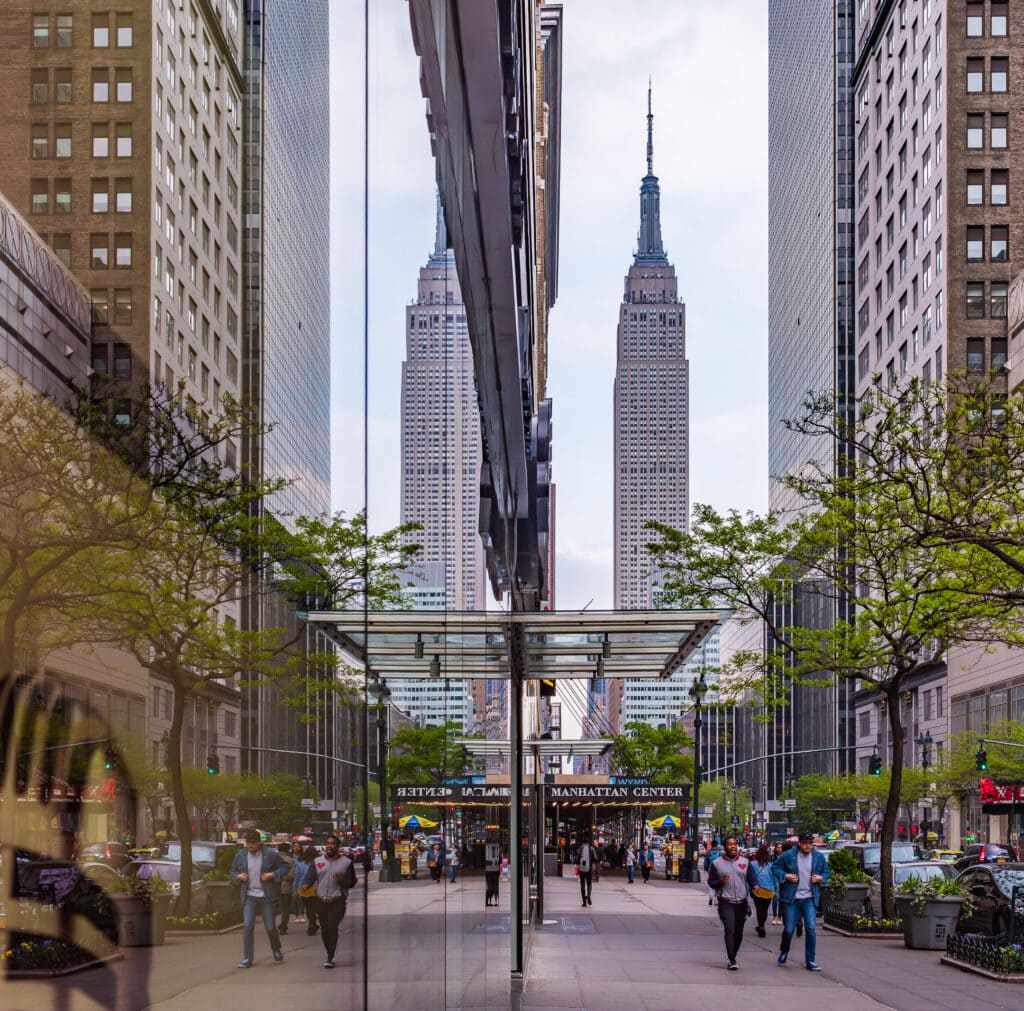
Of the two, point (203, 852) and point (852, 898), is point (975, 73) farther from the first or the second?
point (203, 852)

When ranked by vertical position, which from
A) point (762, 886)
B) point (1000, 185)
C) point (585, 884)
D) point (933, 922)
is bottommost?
point (585, 884)

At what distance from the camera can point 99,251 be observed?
1539 millimetres

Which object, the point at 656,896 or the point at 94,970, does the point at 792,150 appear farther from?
the point at 94,970

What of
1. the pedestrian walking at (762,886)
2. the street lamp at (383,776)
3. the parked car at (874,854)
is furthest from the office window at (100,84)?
the parked car at (874,854)

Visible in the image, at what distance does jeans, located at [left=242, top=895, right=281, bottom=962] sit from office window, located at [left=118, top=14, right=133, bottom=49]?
1.17 m

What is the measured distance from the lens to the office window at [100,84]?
1.53 meters

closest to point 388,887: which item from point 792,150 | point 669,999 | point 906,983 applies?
point 669,999

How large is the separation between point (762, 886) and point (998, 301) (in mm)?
66081

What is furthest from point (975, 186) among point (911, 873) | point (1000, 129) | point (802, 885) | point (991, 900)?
point (802, 885)

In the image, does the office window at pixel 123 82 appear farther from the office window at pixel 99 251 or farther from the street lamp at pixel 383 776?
the street lamp at pixel 383 776

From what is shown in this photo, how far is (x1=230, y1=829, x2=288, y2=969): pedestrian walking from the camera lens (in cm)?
204

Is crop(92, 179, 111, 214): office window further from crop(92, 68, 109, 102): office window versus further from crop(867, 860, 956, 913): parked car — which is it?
crop(867, 860, 956, 913): parked car

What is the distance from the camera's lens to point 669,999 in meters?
18.4

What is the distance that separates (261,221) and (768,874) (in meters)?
26.4
